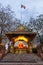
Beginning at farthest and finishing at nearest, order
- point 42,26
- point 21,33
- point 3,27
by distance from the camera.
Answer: point 42,26 < point 3,27 < point 21,33

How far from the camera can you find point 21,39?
121ft

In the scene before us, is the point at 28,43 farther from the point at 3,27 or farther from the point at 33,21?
the point at 33,21

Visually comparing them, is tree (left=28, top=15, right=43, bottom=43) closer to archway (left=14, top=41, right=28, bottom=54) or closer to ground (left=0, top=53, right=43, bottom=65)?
archway (left=14, top=41, right=28, bottom=54)

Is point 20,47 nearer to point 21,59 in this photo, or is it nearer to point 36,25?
point 21,59

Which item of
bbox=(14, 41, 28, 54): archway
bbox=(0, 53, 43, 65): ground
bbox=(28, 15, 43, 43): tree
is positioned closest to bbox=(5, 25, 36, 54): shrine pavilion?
bbox=(14, 41, 28, 54): archway

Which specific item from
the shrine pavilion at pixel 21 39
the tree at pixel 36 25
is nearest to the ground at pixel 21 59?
the shrine pavilion at pixel 21 39

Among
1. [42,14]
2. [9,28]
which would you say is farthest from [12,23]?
[42,14]

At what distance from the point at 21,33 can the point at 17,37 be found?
1511 mm

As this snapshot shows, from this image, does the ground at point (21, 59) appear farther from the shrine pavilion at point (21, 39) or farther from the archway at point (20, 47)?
the archway at point (20, 47)

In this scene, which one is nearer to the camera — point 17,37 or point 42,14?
point 17,37

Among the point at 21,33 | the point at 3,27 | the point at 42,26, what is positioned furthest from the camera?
the point at 42,26

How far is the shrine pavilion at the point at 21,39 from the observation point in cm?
3525

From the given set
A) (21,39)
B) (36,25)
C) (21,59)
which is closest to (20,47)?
(21,39)

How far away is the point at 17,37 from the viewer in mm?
36219
